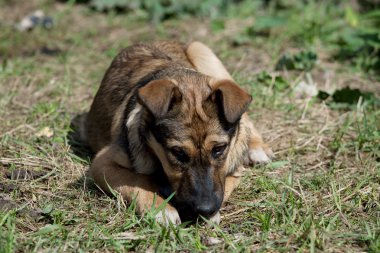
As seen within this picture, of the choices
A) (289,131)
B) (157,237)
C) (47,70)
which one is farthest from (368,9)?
(157,237)

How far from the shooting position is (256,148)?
7188 mm

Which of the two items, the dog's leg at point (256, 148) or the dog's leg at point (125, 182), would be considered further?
the dog's leg at point (256, 148)

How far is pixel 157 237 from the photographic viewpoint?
5.17 meters

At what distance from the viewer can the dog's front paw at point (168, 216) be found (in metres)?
5.43

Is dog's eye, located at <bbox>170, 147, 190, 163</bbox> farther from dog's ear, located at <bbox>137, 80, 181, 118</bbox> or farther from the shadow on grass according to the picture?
the shadow on grass

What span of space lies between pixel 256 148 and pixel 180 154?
6.36 feet

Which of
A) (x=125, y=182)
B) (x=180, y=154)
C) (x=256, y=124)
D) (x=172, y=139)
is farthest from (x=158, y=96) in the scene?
(x=256, y=124)

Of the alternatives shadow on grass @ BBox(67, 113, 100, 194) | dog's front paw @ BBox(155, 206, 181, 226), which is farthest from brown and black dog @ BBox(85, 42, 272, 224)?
shadow on grass @ BBox(67, 113, 100, 194)

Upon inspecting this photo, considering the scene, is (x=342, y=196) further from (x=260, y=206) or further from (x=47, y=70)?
(x=47, y=70)

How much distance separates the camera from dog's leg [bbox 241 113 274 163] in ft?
23.2

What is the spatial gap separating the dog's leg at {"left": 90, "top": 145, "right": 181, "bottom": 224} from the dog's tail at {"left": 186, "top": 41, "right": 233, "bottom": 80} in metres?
1.88

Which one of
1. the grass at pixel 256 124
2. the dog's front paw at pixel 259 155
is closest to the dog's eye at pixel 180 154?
the grass at pixel 256 124

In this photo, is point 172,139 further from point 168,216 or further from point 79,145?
point 79,145

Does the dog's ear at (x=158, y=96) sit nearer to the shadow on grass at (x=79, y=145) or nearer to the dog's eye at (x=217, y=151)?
the dog's eye at (x=217, y=151)
